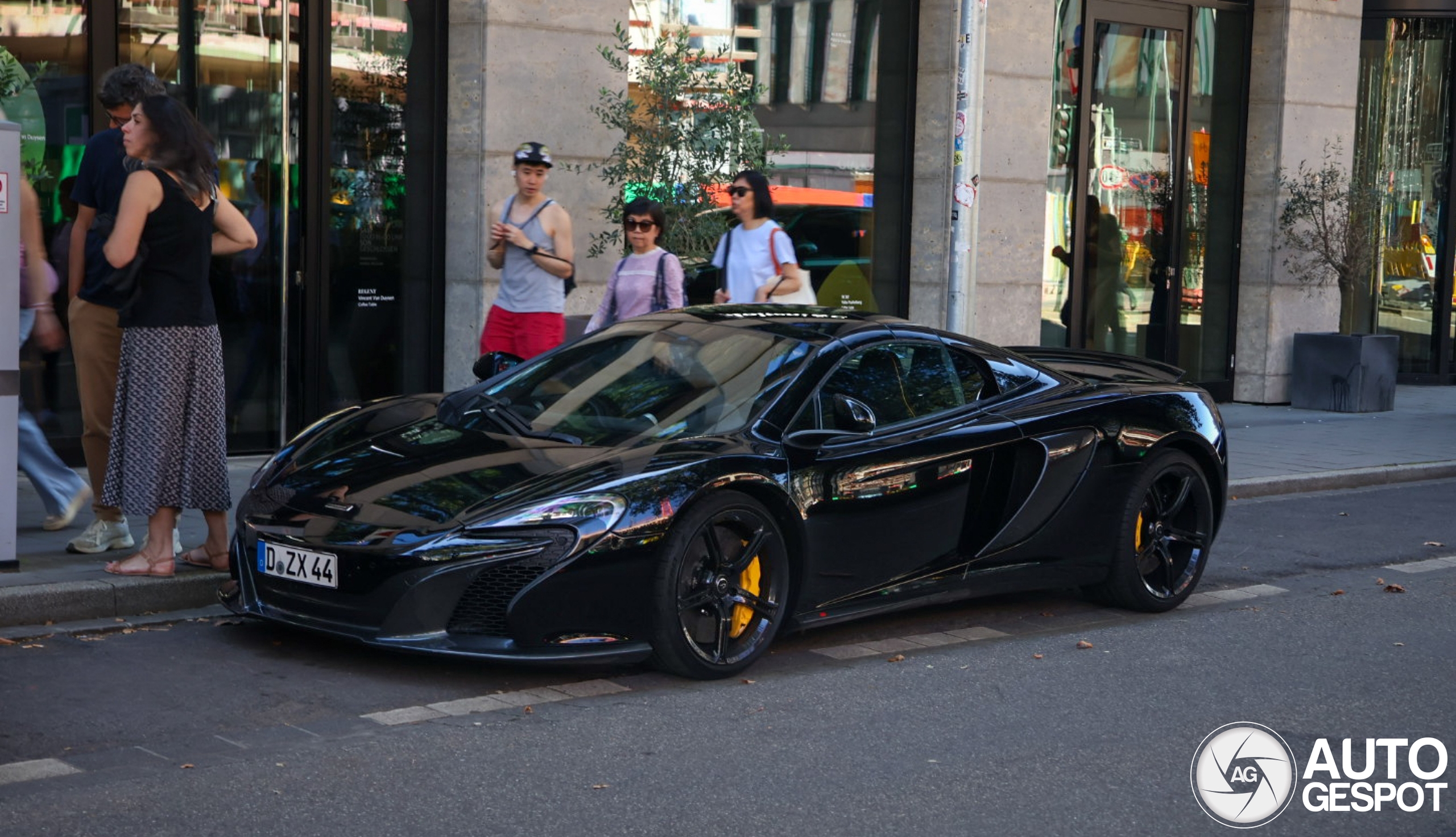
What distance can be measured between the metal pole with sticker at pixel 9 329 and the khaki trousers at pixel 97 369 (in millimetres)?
380

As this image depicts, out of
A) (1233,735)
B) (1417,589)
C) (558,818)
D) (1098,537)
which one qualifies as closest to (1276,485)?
(1417,589)

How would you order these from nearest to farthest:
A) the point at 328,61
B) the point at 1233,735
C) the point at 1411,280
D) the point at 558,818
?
the point at 558,818 < the point at 1233,735 < the point at 328,61 < the point at 1411,280

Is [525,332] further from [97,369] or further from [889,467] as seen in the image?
[889,467]

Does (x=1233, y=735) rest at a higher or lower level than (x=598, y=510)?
lower

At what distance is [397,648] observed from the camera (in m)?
5.57

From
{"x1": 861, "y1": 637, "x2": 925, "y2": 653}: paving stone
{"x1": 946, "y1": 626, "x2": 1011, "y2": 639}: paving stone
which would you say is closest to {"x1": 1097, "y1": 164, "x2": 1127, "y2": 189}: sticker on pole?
{"x1": 946, "y1": 626, "x2": 1011, "y2": 639}: paving stone

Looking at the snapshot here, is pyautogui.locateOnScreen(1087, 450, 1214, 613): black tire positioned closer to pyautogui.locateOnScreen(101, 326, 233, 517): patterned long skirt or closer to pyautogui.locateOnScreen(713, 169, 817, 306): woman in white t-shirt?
pyautogui.locateOnScreen(713, 169, 817, 306): woman in white t-shirt

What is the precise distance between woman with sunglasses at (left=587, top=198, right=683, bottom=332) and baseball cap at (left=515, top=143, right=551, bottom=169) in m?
0.47

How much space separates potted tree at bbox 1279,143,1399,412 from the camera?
16.5 meters

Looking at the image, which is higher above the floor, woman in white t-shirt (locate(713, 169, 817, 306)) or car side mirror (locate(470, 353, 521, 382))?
woman in white t-shirt (locate(713, 169, 817, 306))

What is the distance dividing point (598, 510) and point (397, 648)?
2.58 feet

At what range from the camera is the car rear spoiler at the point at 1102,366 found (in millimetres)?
7645

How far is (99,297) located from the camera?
692cm

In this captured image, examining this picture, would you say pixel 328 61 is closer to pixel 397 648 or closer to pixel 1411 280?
pixel 397 648
